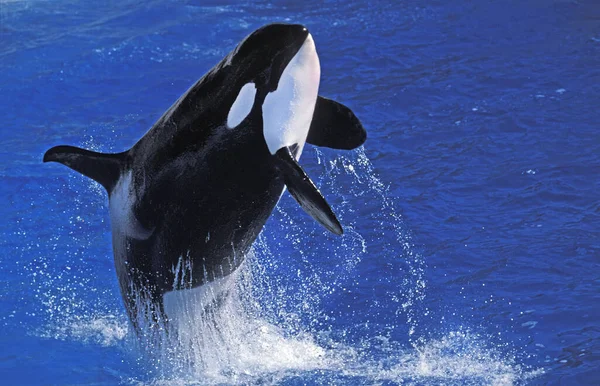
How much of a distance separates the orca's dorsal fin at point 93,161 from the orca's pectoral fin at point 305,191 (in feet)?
4.43

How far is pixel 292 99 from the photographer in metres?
6.43

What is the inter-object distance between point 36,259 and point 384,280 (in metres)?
3.91

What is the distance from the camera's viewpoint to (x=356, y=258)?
31.5 ft

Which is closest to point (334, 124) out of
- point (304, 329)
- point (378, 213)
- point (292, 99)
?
point (292, 99)

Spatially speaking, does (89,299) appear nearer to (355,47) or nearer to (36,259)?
(36,259)

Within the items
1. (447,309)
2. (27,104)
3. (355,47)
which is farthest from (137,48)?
(447,309)

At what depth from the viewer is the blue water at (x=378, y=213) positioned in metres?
8.12

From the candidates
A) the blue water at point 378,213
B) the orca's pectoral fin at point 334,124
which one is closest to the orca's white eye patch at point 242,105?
the orca's pectoral fin at point 334,124

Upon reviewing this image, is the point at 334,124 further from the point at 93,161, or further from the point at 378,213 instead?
the point at 378,213

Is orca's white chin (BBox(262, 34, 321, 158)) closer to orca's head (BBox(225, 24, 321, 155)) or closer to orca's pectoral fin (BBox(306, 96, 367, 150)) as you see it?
orca's head (BBox(225, 24, 321, 155))

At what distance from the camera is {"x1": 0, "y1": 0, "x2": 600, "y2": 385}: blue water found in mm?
8125

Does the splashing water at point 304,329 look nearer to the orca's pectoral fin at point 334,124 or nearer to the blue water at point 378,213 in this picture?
the blue water at point 378,213

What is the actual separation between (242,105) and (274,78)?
299 millimetres

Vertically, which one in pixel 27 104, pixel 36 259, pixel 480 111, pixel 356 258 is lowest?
pixel 356 258
